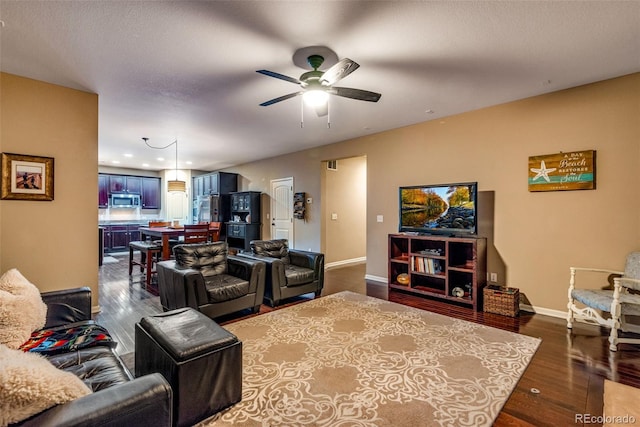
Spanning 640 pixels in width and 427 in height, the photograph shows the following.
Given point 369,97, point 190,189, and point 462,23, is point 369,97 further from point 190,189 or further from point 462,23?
point 190,189

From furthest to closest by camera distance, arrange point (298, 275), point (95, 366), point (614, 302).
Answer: point (298, 275)
point (614, 302)
point (95, 366)

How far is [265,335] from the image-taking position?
3.10 m

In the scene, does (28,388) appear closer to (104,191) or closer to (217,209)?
(217,209)

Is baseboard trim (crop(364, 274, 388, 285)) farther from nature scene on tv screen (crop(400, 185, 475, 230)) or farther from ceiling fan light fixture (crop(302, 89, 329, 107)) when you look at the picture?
ceiling fan light fixture (crop(302, 89, 329, 107))

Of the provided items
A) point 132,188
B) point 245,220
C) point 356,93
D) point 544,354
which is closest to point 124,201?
A: point 132,188

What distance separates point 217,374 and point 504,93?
426cm

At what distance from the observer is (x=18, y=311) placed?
74.2 inches

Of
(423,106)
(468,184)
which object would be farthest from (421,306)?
(423,106)

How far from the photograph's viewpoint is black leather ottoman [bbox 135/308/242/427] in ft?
5.82

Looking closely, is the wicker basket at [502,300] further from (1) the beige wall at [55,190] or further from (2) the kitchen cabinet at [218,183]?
(2) the kitchen cabinet at [218,183]

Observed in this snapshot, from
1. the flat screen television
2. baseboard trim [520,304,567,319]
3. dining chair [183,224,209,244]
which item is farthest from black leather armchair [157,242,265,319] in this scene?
baseboard trim [520,304,567,319]

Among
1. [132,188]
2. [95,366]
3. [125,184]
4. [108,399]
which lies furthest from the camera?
[132,188]

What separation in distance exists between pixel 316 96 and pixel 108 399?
8.72 feet

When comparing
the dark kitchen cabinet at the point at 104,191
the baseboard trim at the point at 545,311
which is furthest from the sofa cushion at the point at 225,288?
the dark kitchen cabinet at the point at 104,191
